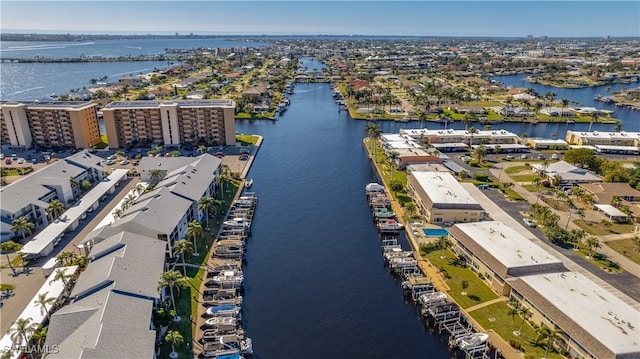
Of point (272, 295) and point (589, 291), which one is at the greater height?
point (589, 291)

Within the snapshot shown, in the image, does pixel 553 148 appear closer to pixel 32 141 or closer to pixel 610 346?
pixel 610 346

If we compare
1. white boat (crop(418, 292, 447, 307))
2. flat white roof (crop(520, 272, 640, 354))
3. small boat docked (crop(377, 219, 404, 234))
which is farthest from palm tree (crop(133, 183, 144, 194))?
flat white roof (crop(520, 272, 640, 354))

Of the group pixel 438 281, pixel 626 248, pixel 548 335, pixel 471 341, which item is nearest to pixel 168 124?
pixel 438 281

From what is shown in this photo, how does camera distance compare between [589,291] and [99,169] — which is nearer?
[589,291]

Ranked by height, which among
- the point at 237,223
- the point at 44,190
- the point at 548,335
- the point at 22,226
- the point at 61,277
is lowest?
the point at 237,223

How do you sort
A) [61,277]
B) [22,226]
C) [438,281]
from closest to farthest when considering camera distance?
1. [61,277]
2. [438,281]
3. [22,226]

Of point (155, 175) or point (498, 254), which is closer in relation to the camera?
point (498, 254)

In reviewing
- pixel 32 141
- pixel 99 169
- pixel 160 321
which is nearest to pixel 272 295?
pixel 160 321

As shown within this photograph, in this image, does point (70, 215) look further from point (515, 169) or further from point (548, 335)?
point (515, 169)
